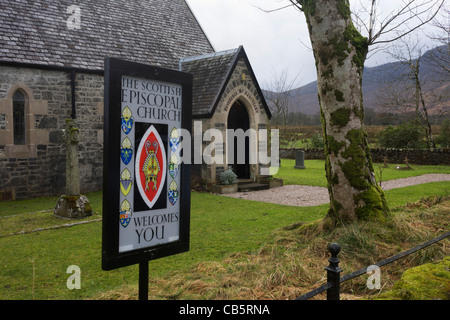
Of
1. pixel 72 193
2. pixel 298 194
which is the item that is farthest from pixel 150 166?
pixel 298 194

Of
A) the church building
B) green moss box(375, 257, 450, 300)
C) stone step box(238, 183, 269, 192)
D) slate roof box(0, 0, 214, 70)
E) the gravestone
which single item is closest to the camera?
green moss box(375, 257, 450, 300)

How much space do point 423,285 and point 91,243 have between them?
18.2 feet

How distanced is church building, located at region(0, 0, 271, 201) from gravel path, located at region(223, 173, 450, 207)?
1377 mm

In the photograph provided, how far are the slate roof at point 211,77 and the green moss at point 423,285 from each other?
10.5 metres

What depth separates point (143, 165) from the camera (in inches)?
107

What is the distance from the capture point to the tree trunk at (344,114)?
5746mm

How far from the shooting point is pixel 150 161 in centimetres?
277

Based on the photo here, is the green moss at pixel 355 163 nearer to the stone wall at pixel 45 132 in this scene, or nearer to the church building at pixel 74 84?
the church building at pixel 74 84

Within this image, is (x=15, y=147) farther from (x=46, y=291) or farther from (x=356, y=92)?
(x=356, y=92)

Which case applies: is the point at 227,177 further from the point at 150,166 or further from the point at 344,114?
Answer: the point at 150,166

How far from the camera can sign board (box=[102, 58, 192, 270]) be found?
252cm

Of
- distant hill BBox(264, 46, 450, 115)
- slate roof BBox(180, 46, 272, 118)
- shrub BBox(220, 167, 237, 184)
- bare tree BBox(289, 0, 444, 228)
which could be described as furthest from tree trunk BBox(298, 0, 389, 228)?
distant hill BBox(264, 46, 450, 115)

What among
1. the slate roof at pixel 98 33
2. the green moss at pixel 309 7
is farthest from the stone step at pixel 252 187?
the green moss at pixel 309 7

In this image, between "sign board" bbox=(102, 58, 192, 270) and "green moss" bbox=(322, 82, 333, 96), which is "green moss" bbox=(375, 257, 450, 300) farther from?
"green moss" bbox=(322, 82, 333, 96)
